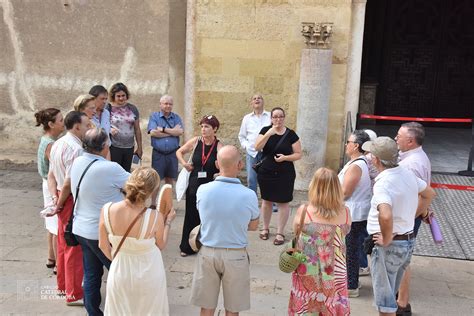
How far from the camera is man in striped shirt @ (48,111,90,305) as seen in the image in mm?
4469

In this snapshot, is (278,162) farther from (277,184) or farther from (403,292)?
(403,292)

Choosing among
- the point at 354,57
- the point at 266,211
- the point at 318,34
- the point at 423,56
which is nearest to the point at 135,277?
the point at 266,211

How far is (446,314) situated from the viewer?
15.3 feet

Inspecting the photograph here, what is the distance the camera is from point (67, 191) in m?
4.40

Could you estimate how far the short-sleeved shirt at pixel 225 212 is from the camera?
11.7ft

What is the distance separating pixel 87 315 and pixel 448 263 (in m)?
3.88

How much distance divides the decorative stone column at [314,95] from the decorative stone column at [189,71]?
1.75 metres

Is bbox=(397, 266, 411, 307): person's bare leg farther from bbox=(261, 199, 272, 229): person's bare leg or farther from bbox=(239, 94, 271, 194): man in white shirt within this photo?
bbox=(239, 94, 271, 194): man in white shirt

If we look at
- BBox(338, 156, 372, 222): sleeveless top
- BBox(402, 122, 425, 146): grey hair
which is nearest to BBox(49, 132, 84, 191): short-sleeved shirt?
BBox(338, 156, 372, 222): sleeveless top

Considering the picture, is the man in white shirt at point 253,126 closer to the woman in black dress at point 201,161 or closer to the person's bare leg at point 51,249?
the woman in black dress at point 201,161

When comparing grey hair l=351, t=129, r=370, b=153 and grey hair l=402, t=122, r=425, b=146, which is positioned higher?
grey hair l=402, t=122, r=425, b=146

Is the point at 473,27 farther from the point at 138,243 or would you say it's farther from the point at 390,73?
the point at 138,243

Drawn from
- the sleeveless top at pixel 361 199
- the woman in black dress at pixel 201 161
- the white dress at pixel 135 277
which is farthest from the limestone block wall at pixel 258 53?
the white dress at pixel 135 277

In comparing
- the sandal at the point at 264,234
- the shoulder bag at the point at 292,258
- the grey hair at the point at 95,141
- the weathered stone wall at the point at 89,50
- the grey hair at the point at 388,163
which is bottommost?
the sandal at the point at 264,234
